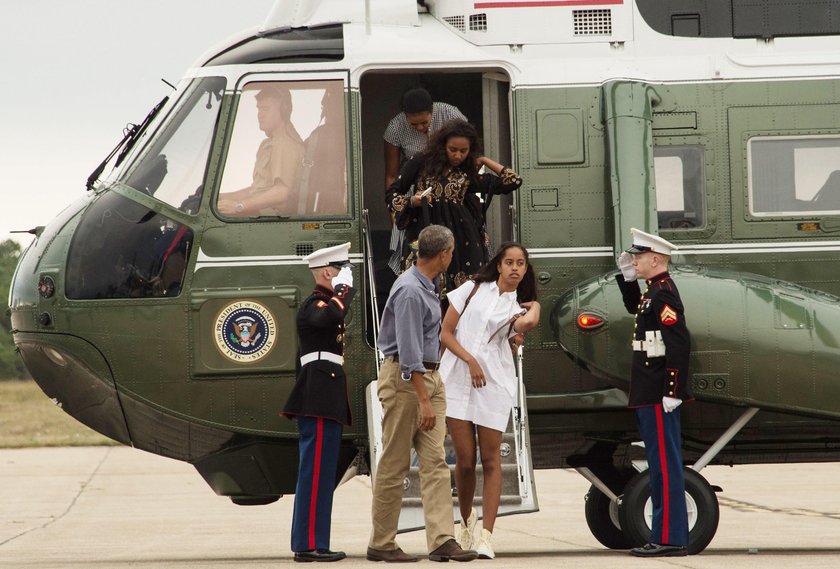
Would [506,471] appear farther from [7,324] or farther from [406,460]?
[7,324]

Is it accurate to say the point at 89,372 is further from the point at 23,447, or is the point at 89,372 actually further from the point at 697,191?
the point at 23,447

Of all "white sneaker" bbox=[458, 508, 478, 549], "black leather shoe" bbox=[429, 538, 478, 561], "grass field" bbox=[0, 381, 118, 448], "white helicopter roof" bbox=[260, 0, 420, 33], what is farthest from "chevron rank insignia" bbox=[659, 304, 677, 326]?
"grass field" bbox=[0, 381, 118, 448]

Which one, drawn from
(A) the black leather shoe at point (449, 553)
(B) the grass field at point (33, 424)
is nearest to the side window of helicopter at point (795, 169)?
(A) the black leather shoe at point (449, 553)

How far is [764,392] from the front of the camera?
366 inches

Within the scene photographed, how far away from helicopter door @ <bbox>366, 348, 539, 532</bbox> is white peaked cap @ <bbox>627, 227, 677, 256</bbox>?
0.97 metres

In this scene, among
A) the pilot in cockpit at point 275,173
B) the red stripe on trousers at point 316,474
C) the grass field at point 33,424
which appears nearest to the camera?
the red stripe on trousers at point 316,474

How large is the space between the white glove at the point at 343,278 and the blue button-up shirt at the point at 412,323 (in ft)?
1.26

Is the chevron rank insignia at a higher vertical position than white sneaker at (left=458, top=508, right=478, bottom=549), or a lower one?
higher

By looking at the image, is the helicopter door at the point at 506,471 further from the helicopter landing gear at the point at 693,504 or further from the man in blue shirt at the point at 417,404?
the helicopter landing gear at the point at 693,504

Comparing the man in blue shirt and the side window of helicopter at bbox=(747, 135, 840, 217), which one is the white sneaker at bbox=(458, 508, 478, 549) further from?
the side window of helicopter at bbox=(747, 135, 840, 217)

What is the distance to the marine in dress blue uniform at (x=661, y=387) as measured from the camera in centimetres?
894

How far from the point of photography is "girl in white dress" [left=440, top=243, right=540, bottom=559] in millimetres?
8688

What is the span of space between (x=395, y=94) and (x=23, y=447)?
21.4 m

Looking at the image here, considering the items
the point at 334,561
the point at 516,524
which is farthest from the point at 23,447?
the point at 334,561
